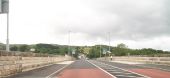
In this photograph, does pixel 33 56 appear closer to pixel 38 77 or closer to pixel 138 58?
pixel 38 77

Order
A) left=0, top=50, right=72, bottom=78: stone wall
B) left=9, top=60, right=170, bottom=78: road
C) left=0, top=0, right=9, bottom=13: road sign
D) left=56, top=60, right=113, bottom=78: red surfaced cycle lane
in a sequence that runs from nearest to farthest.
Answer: left=0, top=50, right=72, bottom=78: stone wall → left=56, top=60, right=113, bottom=78: red surfaced cycle lane → left=9, top=60, right=170, bottom=78: road → left=0, top=0, right=9, bottom=13: road sign

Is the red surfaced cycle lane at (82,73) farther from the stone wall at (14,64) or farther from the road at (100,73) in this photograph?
the stone wall at (14,64)

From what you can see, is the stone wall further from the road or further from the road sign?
the road sign

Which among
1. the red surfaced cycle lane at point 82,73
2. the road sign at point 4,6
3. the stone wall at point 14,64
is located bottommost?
the red surfaced cycle lane at point 82,73

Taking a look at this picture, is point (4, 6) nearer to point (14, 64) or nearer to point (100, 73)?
point (14, 64)

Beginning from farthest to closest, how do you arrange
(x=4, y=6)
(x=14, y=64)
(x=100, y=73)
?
(x=100, y=73)
(x=14, y=64)
(x=4, y=6)

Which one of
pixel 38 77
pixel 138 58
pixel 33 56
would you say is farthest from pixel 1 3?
pixel 138 58

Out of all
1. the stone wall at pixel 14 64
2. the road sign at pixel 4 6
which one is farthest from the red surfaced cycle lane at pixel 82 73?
the road sign at pixel 4 6

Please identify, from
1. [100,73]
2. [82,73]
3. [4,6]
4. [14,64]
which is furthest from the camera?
[82,73]

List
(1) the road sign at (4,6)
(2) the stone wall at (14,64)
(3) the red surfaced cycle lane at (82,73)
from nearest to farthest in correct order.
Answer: (2) the stone wall at (14,64) < (3) the red surfaced cycle lane at (82,73) < (1) the road sign at (4,6)

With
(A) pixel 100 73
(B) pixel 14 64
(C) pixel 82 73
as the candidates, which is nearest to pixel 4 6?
(B) pixel 14 64

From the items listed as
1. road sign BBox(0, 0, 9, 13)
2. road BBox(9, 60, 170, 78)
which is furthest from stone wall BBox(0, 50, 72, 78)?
road sign BBox(0, 0, 9, 13)

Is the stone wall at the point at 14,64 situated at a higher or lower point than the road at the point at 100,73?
higher

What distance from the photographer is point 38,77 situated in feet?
84.8
